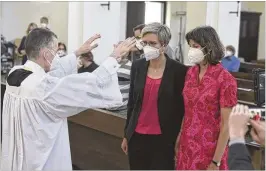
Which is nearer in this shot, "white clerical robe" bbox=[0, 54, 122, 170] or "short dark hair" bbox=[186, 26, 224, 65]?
"white clerical robe" bbox=[0, 54, 122, 170]

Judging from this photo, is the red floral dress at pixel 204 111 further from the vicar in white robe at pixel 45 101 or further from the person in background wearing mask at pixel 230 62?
the person in background wearing mask at pixel 230 62

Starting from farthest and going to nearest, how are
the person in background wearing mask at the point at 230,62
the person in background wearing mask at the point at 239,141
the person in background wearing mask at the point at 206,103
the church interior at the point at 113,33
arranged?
the person in background wearing mask at the point at 230,62 < the church interior at the point at 113,33 < the person in background wearing mask at the point at 206,103 < the person in background wearing mask at the point at 239,141

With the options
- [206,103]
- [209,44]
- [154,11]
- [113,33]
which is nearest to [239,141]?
[206,103]

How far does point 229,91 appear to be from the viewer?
2.45 m

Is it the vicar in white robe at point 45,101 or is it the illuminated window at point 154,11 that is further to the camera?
the illuminated window at point 154,11

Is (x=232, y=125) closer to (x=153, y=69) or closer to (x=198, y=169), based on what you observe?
(x=198, y=169)

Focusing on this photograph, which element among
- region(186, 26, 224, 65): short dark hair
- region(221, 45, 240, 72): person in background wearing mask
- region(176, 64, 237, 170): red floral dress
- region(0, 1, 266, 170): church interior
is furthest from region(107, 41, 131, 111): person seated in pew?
region(221, 45, 240, 72): person in background wearing mask

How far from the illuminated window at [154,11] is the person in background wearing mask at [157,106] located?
11042 mm

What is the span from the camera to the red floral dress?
2.48 m

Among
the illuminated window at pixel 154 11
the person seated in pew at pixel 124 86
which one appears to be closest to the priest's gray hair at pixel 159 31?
the person seated in pew at pixel 124 86

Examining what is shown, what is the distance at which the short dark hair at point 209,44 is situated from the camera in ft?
8.31

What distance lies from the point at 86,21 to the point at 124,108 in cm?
453

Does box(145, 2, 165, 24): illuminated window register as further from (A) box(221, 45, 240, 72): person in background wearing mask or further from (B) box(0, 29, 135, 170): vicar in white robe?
(B) box(0, 29, 135, 170): vicar in white robe

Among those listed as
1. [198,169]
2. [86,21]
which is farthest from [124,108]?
[86,21]
